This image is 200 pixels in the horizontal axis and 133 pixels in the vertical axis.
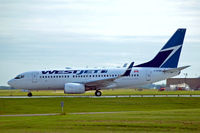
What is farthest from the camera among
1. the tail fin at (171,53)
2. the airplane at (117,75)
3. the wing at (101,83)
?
the tail fin at (171,53)

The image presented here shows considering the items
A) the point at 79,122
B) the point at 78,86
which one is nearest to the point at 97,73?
the point at 78,86

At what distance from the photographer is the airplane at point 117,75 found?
199 feet

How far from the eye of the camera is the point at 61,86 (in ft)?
204

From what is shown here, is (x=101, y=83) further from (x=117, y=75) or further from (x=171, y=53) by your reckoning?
(x=171, y=53)

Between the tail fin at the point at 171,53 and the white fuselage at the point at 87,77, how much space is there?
1.10 m

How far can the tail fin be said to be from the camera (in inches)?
2399

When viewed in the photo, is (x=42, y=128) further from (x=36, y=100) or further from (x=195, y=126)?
(x=36, y=100)

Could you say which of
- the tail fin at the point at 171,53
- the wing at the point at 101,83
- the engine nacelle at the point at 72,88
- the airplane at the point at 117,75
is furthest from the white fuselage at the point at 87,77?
the engine nacelle at the point at 72,88

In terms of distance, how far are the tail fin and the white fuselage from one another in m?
1.10

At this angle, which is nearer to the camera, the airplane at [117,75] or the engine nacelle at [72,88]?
the engine nacelle at [72,88]

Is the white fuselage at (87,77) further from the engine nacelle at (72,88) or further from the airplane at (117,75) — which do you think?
the engine nacelle at (72,88)

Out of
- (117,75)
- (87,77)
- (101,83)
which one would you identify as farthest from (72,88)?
(117,75)

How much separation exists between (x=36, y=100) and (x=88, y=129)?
2836 cm

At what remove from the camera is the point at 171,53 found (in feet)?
200
